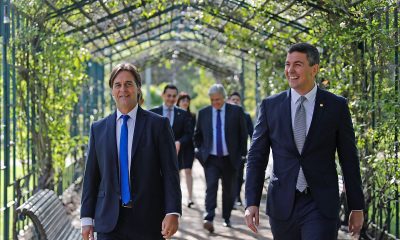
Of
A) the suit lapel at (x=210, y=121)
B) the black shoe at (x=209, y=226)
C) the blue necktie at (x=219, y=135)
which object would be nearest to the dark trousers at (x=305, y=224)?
the black shoe at (x=209, y=226)

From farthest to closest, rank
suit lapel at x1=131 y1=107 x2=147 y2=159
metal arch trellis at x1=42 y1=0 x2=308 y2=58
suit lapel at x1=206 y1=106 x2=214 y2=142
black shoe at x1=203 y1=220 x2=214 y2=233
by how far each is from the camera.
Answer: metal arch trellis at x1=42 y1=0 x2=308 y2=58, suit lapel at x1=206 y1=106 x2=214 y2=142, black shoe at x1=203 y1=220 x2=214 y2=233, suit lapel at x1=131 y1=107 x2=147 y2=159

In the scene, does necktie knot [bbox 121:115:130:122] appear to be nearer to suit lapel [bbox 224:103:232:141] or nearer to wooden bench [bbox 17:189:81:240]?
wooden bench [bbox 17:189:81:240]

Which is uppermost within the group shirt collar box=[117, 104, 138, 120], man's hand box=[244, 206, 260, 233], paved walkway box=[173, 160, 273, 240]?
shirt collar box=[117, 104, 138, 120]

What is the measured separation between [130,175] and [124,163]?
91mm

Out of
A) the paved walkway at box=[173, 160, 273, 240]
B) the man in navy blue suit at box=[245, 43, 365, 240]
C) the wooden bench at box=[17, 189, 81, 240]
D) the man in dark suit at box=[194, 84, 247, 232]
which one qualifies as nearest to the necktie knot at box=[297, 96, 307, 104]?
the man in navy blue suit at box=[245, 43, 365, 240]

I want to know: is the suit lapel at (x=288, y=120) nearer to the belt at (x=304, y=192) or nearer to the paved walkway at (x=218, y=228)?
the belt at (x=304, y=192)

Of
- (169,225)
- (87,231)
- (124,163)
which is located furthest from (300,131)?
(87,231)

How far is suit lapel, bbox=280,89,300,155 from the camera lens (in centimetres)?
484

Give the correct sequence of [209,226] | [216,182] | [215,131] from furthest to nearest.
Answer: [215,131], [216,182], [209,226]

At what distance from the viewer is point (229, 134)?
1022 centimetres

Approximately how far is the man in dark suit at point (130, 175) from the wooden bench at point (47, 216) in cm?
131

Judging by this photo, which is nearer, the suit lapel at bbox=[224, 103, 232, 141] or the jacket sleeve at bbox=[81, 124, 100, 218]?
the jacket sleeve at bbox=[81, 124, 100, 218]

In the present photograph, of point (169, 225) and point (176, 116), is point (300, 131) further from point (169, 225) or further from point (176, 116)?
point (176, 116)

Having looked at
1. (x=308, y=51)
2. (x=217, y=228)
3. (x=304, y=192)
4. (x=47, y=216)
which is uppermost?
(x=308, y=51)
